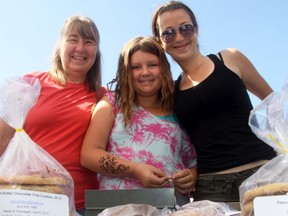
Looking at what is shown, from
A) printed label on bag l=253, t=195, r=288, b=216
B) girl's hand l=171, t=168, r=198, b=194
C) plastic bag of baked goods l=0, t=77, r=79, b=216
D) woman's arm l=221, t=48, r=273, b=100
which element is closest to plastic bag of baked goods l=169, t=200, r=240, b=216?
printed label on bag l=253, t=195, r=288, b=216

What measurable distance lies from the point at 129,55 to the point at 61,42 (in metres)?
0.51

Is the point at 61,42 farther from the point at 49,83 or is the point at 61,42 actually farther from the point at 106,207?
the point at 106,207

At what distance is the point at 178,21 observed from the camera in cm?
232

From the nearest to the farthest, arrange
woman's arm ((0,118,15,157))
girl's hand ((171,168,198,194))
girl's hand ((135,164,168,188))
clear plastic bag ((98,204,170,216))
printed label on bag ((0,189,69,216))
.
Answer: printed label on bag ((0,189,69,216))
clear plastic bag ((98,204,170,216))
girl's hand ((135,164,168,188))
girl's hand ((171,168,198,194))
woman's arm ((0,118,15,157))

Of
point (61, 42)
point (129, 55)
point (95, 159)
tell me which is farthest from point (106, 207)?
point (61, 42)

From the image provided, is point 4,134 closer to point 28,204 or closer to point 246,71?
point 28,204

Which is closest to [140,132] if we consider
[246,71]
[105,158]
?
[105,158]

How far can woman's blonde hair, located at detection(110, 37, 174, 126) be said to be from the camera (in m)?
2.27

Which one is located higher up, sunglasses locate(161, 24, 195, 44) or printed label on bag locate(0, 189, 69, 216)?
sunglasses locate(161, 24, 195, 44)

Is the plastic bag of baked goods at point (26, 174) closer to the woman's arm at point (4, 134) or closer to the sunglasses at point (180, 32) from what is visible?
the woman's arm at point (4, 134)

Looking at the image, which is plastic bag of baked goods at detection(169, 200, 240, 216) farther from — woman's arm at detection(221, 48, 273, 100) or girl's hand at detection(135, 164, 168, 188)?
woman's arm at detection(221, 48, 273, 100)

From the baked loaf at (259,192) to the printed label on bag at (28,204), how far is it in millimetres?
595

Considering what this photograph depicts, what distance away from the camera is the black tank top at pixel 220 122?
2.00 metres

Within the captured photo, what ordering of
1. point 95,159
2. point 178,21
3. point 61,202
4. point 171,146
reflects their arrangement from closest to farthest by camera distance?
point 61,202 → point 95,159 → point 171,146 → point 178,21
